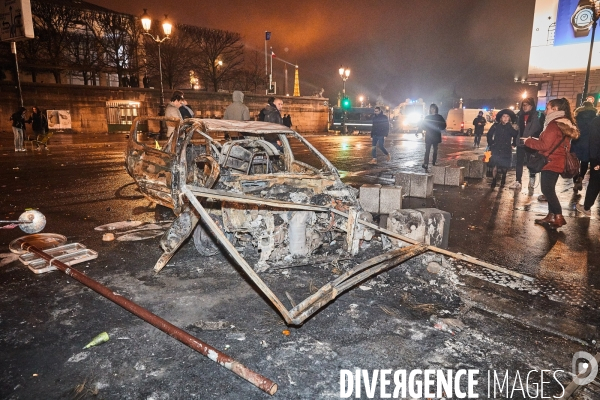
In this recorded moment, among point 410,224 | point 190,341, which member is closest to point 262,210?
point 190,341

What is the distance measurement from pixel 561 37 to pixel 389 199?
3120cm

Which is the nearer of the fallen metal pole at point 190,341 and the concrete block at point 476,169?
the fallen metal pole at point 190,341

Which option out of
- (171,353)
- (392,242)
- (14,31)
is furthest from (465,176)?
(14,31)

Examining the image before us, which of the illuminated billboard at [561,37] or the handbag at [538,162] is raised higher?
the illuminated billboard at [561,37]

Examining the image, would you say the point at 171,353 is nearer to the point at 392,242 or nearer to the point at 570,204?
the point at 392,242

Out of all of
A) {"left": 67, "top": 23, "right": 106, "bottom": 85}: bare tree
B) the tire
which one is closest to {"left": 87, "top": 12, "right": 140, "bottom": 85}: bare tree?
{"left": 67, "top": 23, "right": 106, "bottom": 85}: bare tree

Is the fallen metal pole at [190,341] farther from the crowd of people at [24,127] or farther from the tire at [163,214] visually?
the crowd of people at [24,127]

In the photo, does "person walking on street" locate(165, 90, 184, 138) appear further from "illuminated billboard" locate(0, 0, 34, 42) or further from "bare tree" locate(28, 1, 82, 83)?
"bare tree" locate(28, 1, 82, 83)

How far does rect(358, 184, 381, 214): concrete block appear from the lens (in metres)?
6.63

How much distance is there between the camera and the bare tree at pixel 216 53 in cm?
4009

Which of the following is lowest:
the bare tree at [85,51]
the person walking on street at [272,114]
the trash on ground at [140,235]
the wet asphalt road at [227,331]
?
the wet asphalt road at [227,331]

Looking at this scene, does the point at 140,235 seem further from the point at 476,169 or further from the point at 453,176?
the point at 476,169

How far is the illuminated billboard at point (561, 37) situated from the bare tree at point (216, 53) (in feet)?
98.0

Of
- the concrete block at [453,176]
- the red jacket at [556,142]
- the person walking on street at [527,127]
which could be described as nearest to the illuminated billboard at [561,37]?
the person walking on street at [527,127]
